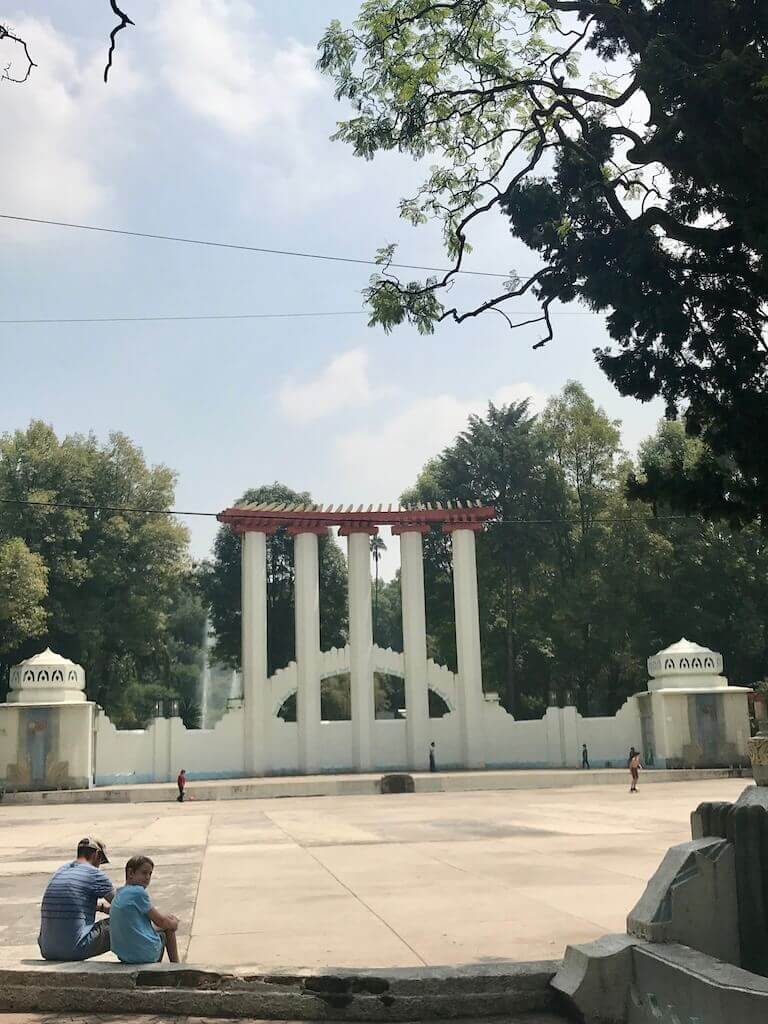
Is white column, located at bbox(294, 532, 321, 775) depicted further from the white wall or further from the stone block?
the white wall

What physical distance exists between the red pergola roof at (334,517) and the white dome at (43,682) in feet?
22.0

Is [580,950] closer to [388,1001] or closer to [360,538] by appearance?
[388,1001]

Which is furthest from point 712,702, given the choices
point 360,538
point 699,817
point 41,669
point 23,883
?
point 699,817

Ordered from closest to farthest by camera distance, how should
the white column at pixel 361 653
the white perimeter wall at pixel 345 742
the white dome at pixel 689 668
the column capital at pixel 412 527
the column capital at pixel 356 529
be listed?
the white perimeter wall at pixel 345 742 < the white dome at pixel 689 668 < the white column at pixel 361 653 < the column capital at pixel 356 529 < the column capital at pixel 412 527

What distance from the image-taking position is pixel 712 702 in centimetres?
3027

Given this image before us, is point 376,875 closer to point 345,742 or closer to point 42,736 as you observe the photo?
point 42,736

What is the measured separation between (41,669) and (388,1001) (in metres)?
25.6

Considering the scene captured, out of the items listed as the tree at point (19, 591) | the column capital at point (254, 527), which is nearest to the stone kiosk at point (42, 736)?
the tree at point (19, 591)

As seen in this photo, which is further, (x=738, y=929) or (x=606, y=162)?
(x=606, y=162)

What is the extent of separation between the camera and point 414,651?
33.0 metres

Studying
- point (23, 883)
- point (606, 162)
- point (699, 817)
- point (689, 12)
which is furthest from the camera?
point (23, 883)

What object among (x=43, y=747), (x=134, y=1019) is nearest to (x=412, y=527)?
(x=43, y=747)

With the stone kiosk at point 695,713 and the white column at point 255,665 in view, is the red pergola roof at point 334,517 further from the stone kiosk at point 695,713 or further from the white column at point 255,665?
the stone kiosk at point 695,713

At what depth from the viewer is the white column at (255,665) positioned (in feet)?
103
